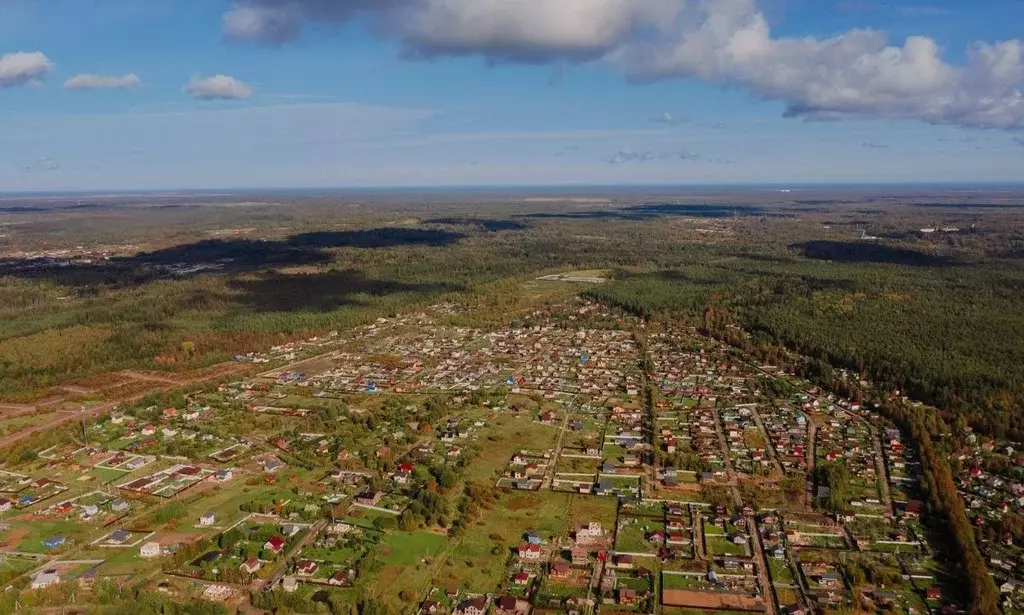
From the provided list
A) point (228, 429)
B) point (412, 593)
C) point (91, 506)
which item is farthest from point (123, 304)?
point (412, 593)

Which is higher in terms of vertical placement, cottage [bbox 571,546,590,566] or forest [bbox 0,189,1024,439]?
forest [bbox 0,189,1024,439]

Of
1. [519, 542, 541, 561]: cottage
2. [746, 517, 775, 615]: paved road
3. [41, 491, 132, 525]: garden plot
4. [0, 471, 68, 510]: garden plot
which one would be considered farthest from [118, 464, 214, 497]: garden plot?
[746, 517, 775, 615]: paved road

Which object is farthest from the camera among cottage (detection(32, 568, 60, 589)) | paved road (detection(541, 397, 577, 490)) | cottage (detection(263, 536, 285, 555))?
paved road (detection(541, 397, 577, 490))

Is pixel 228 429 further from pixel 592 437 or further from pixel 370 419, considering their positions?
pixel 592 437

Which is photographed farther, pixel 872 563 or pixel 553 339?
pixel 553 339

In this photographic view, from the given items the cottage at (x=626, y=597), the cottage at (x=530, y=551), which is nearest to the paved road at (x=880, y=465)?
the cottage at (x=626, y=597)

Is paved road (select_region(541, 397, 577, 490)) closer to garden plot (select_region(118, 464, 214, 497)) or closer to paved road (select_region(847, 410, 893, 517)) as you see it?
paved road (select_region(847, 410, 893, 517))

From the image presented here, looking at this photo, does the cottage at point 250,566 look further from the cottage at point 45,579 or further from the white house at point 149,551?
the cottage at point 45,579

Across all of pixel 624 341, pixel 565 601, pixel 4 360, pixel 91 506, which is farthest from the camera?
pixel 624 341
